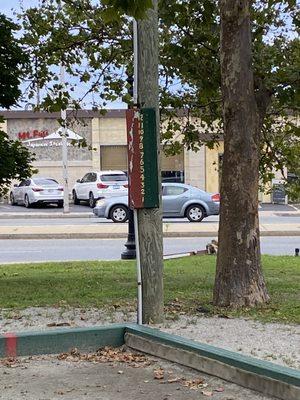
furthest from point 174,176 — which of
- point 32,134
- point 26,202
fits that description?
point 26,202

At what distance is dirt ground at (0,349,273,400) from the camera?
5426mm

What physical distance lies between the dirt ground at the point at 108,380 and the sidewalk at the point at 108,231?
15.0m

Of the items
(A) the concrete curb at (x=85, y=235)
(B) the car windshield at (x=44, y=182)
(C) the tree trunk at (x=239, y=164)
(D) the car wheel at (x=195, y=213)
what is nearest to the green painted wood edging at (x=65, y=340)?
(C) the tree trunk at (x=239, y=164)

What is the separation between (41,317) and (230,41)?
13.1 feet

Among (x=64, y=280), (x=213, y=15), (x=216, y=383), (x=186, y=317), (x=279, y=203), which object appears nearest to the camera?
(x=216, y=383)

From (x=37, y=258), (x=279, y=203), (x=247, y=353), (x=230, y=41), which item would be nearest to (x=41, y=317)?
(x=247, y=353)

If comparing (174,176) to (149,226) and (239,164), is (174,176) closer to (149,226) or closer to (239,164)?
(239,164)

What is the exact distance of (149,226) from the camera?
24.5 feet

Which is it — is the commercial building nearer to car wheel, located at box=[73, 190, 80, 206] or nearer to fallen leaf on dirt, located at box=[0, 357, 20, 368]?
car wheel, located at box=[73, 190, 80, 206]

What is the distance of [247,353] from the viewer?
625 centimetres

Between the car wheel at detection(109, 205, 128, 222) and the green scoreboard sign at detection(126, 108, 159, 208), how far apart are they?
18343mm

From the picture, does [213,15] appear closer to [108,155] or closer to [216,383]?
[216,383]

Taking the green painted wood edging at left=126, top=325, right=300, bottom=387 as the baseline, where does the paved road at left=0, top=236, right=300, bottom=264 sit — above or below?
below

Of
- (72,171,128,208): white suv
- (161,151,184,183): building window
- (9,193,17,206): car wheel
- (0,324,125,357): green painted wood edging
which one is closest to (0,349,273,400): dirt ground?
(0,324,125,357): green painted wood edging
